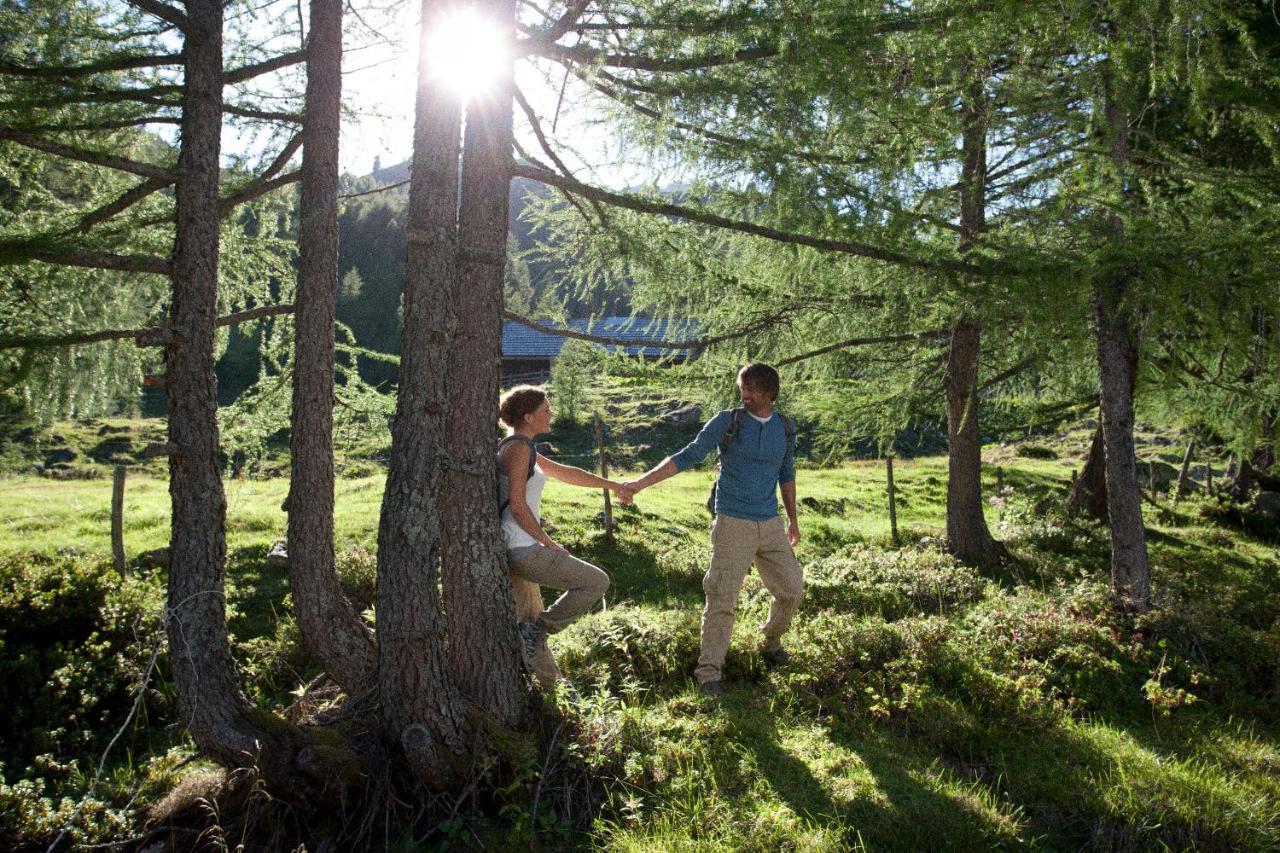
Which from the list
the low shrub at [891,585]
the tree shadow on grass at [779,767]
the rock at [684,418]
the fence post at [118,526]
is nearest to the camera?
the tree shadow on grass at [779,767]

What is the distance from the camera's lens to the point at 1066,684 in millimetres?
5605

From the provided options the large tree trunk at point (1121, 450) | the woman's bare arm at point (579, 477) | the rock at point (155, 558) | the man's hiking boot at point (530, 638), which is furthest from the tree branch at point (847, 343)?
the rock at point (155, 558)

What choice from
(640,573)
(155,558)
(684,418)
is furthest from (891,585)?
(684,418)

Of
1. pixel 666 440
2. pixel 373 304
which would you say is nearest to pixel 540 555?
pixel 666 440

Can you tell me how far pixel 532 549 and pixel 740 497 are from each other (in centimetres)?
157

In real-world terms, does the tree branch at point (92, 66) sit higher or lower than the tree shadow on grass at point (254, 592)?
higher

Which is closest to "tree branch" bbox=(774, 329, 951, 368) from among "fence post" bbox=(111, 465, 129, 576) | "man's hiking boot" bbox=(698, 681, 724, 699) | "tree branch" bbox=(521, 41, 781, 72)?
"tree branch" bbox=(521, 41, 781, 72)

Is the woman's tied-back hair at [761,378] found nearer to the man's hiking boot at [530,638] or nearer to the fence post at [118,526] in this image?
the man's hiking boot at [530,638]

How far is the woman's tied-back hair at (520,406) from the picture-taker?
5066mm

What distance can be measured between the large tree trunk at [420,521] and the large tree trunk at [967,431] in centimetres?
697

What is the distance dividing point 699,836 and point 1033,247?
4535 millimetres

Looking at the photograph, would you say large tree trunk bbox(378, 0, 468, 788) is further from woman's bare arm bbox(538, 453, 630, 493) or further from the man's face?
the man's face

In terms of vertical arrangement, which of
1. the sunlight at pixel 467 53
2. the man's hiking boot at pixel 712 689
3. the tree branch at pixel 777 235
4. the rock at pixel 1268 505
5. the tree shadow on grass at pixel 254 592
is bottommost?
the tree shadow on grass at pixel 254 592

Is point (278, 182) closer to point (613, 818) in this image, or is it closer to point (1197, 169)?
point (613, 818)
